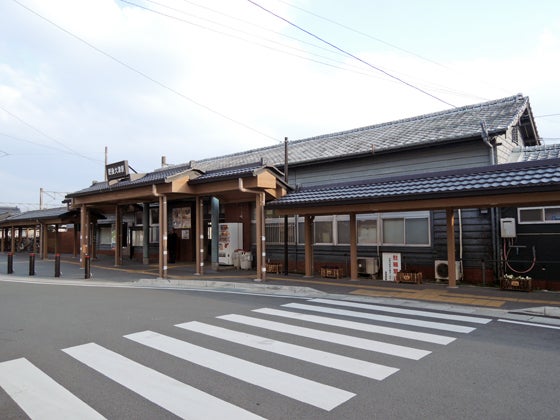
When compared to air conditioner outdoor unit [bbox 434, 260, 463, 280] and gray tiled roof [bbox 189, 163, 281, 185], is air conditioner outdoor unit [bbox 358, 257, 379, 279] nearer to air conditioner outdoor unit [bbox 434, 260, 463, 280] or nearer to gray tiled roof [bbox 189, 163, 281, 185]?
air conditioner outdoor unit [bbox 434, 260, 463, 280]

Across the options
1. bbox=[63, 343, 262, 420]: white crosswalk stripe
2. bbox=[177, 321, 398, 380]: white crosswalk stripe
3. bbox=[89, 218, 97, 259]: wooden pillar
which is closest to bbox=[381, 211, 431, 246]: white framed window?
bbox=[177, 321, 398, 380]: white crosswalk stripe

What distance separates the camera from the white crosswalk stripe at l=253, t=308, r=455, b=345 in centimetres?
647

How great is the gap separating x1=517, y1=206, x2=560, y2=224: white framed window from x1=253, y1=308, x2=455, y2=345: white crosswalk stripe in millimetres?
7714

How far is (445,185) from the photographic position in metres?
10.9

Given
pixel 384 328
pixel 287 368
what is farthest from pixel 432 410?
pixel 384 328

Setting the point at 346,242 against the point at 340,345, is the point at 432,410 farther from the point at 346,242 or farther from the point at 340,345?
the point at 346,242

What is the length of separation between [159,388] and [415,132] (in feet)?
48.0

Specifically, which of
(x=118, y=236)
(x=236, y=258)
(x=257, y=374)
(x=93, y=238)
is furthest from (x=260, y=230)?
(x=93, y=238)

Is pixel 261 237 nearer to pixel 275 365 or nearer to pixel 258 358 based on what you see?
pixel 258 358

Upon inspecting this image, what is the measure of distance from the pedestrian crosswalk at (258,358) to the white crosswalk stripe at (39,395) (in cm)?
1

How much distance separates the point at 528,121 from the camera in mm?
16266

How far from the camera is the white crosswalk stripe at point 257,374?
13.6 ft

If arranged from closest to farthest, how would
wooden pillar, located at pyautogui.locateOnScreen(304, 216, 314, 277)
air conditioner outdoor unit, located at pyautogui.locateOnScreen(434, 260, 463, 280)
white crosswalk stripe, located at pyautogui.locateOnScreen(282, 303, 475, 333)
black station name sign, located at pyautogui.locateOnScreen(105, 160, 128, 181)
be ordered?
white crosswalk stripe, located at pyautogui.locateOnScreen(282, 303, 475, 333)
air conditioner outdoor unit, located at pyautogui.locateOnScreen(434, 260, 463, 280)
wooden pillar, located at pyautogui.locateOnScreen(304, 216, 314, 277)
black station name sign, located at pyautogui.locateOnScreen(105, 160, 128, 181)

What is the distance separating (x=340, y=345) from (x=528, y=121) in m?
15.2
